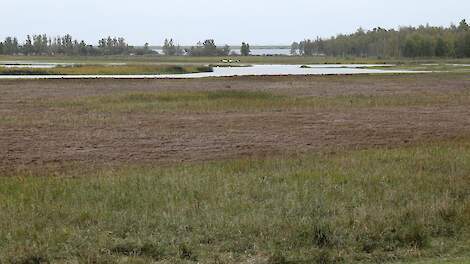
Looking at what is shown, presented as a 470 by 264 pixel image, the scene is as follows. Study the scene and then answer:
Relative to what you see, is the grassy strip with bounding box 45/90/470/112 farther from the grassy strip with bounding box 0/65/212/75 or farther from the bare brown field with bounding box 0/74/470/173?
the grassy strip with bounding box 0/65/212/75

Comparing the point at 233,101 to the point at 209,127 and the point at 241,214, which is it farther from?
the point at 241,214

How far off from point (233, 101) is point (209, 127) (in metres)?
10.5

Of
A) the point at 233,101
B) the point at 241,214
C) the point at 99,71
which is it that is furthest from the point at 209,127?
the point at 99,71

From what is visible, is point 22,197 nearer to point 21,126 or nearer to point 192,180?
point 192,180

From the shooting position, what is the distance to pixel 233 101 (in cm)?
3525

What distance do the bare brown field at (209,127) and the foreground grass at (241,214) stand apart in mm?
3599

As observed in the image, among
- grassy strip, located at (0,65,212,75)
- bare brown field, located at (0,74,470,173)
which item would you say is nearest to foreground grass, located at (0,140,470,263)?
bare brown field, located at (0,74,470,173)

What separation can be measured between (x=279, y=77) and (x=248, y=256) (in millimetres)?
52703

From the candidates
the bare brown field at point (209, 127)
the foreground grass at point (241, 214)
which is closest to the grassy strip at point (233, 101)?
the bare brown field at point (209, 127)

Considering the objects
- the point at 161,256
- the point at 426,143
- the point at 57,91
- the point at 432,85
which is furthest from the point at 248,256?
the point at 432,85

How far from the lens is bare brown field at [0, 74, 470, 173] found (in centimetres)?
1884

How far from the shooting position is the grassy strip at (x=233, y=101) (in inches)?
1277

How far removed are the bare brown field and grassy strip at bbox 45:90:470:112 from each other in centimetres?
10

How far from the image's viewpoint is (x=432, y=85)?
52.4m
